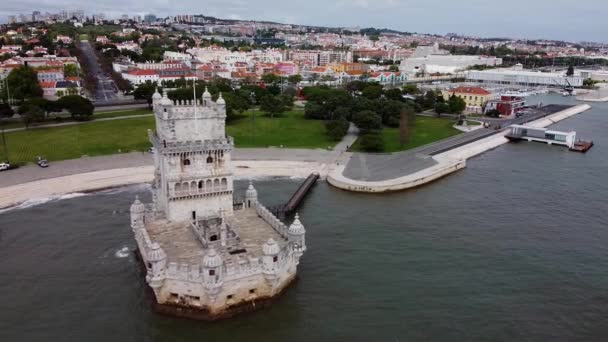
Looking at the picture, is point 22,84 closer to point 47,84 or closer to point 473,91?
point 47,84

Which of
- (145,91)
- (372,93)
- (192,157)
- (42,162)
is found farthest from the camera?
(372,93)

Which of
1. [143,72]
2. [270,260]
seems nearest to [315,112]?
[143,72]

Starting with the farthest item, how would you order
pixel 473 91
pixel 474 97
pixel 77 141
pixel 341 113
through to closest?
pixel 473 91 → pixel 474 97 → pixel 341 113 → pixel 77 141

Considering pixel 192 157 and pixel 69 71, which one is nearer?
pixel 192 157

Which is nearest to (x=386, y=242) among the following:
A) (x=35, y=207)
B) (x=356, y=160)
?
(x=356, y=160)

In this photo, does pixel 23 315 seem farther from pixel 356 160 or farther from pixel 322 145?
pixel 322 145

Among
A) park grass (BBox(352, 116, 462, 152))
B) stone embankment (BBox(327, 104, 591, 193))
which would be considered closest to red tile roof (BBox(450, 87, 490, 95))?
park grass (BBox(352, 116, 462, 152))
